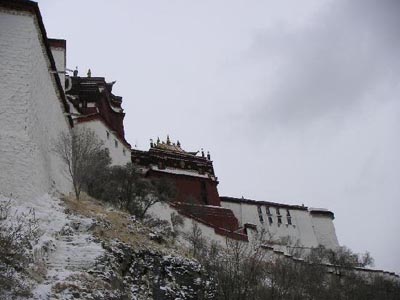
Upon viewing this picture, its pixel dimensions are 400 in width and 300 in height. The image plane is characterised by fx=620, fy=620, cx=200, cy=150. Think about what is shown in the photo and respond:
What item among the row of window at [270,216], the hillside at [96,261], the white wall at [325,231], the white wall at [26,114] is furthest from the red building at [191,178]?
the hillside at [96,261]

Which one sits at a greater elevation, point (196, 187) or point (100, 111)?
point (100, 111)

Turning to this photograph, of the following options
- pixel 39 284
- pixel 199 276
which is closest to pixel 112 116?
pixel 199 276

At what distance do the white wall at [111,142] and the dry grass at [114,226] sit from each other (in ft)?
40.3

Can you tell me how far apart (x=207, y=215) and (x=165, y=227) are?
960cm

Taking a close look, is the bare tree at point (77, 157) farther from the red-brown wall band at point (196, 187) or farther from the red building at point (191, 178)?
the red-brown wall band at point (196, 187)

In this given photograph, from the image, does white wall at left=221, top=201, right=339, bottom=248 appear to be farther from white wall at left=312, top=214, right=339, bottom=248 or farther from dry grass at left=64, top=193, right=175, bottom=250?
dry grass at left=64, top=193, right=175, bottom=250

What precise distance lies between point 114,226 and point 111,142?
17.2m

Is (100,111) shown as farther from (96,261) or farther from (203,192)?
(96,261)

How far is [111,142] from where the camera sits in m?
37.6

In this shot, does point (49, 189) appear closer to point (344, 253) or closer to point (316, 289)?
point (316, 289)

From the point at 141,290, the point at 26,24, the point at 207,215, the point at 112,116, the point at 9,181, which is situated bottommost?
the point at 141,290

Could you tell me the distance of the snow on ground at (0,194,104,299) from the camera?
16.8 metres

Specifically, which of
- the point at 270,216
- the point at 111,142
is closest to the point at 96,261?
the point at 111,142

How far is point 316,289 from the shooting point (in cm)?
2795
